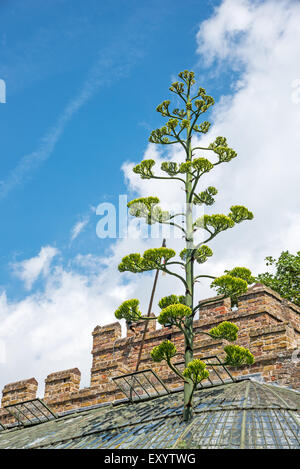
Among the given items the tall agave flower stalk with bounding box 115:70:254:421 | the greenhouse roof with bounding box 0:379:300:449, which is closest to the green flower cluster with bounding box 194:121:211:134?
the tall agave flower stalk with bounding box 115:70:254:421

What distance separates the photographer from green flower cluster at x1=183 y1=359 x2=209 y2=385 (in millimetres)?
8711

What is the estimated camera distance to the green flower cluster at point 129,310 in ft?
32.2

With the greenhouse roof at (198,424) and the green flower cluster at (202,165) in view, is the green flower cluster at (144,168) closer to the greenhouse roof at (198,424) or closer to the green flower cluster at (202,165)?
the green flower cluster at (202,165)

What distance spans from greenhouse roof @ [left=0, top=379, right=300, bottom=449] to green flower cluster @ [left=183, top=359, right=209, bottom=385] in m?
0.50

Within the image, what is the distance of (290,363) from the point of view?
427 inches

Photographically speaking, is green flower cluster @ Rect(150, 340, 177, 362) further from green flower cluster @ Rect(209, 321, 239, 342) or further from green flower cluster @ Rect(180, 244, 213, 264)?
green flower cluster @ Rect(180, 244, 213, 264)

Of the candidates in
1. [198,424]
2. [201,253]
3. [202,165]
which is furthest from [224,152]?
[198,424]

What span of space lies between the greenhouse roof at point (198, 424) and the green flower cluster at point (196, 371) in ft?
1.66

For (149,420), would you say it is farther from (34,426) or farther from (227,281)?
(34,426)

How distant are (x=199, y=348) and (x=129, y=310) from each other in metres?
3.79

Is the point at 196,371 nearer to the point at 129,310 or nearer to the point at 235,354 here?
the point at 235,354
